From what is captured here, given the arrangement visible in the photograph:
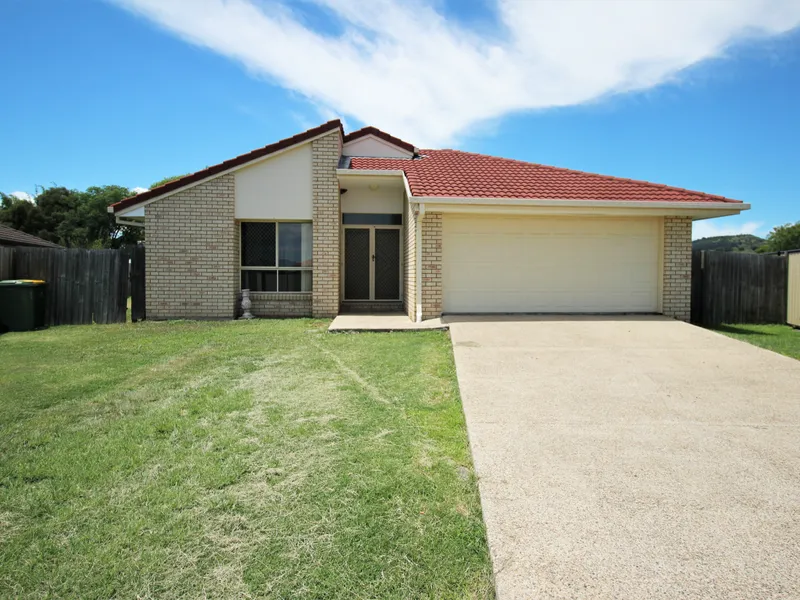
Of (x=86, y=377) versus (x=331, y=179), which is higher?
(x=331, y=179)

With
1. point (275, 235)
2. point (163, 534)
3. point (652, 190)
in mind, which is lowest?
point (163, 534)

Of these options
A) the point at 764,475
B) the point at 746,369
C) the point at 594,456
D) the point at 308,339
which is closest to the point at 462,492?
the point at 594,456

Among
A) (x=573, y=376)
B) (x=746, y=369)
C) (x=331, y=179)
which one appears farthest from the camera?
(x=331, y=179)

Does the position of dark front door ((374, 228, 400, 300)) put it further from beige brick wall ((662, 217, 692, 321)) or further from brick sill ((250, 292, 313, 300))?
beige brick wall ((662, 217, 692, 321))

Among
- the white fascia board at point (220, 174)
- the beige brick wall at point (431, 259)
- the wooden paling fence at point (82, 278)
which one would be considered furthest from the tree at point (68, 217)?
the beige brick wall at point (431, 259)

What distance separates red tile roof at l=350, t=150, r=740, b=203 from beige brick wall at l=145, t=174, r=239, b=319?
357cm

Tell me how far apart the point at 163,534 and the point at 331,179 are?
10.3m

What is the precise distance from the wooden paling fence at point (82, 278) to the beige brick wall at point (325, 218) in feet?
14.6

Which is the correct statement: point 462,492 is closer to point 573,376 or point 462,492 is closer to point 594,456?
point 594,456

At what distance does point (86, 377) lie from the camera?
230 inches

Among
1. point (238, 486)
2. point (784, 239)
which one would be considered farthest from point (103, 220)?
point (784, 239)

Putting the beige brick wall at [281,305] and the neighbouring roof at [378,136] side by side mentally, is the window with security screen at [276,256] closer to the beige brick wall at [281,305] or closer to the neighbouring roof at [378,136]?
the beige brick wall at [281,305]

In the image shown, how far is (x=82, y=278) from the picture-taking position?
11602 millimetres

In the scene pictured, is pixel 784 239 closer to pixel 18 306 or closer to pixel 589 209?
pixel 589 209
